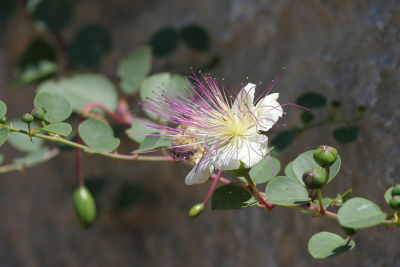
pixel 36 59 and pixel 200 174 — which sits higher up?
pixel 36 59

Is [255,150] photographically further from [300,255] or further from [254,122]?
[300,255]

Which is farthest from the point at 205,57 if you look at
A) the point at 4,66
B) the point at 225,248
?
the point at 4,66

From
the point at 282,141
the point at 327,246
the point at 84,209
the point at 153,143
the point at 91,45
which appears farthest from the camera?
the point at 91,45

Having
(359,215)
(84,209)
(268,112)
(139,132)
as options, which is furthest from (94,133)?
(359,215)

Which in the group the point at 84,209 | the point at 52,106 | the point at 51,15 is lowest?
the point at 84,209

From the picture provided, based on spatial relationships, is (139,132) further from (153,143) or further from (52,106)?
(52,106)

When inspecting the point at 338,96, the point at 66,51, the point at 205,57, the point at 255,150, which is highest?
the point at 66,51
